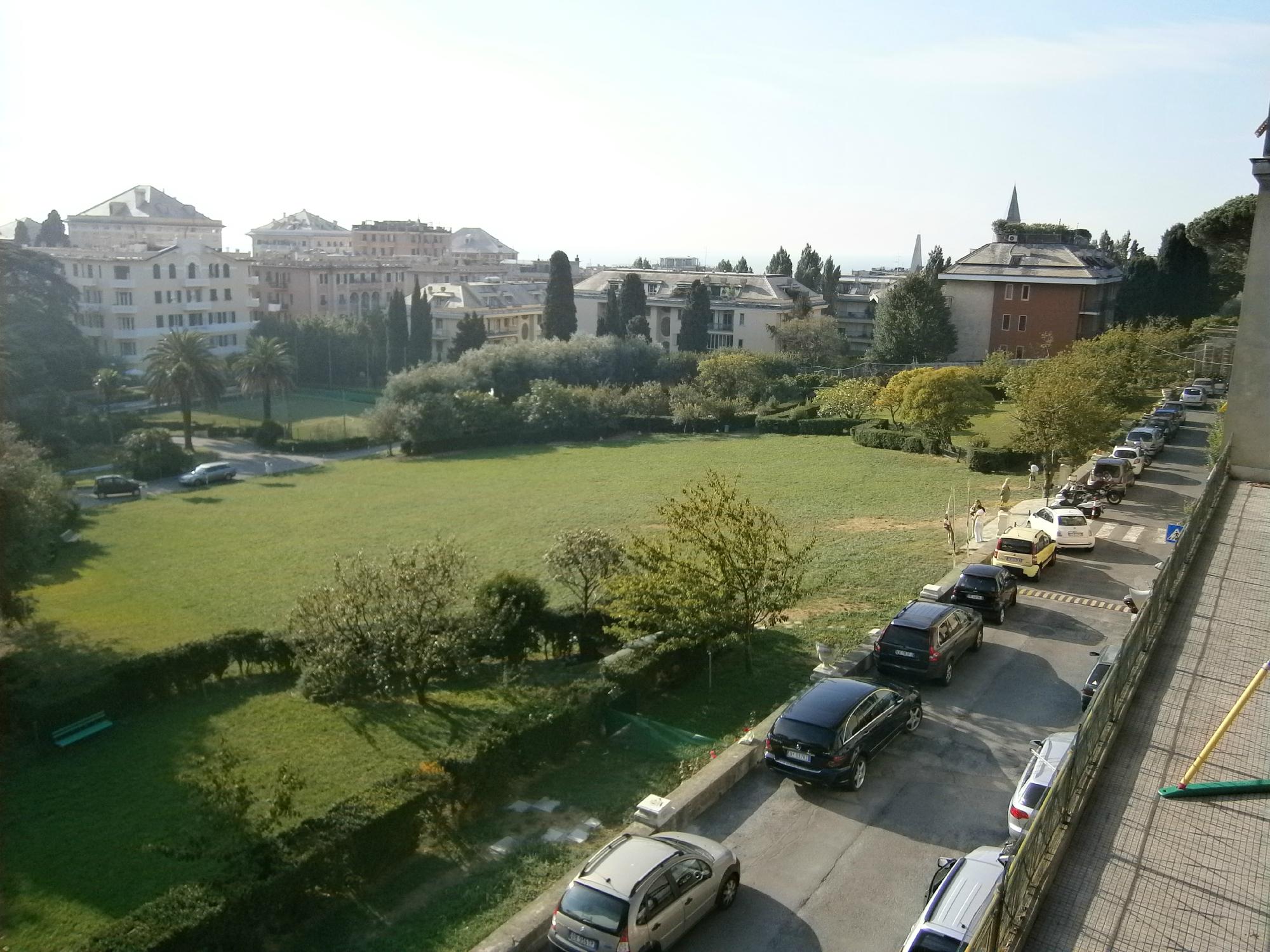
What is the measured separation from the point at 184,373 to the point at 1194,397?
5132 cm

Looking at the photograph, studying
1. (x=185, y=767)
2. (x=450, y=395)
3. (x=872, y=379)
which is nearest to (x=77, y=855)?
(x=185, y=767)

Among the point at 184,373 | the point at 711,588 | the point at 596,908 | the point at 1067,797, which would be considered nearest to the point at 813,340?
the point at 184,373

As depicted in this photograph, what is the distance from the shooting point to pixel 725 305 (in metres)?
79.6

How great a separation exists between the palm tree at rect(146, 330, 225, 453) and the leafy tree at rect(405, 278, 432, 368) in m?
25.2

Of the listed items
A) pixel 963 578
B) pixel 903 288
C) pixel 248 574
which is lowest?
pixel 248 574

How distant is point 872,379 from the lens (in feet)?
176

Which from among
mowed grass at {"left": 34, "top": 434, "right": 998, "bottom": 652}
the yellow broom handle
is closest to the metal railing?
the yellow broom handle

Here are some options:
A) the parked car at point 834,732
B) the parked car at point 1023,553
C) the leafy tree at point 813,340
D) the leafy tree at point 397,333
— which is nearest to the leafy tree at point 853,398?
the leafy tree at point 813,340

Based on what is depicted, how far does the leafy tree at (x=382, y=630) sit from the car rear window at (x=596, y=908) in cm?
793

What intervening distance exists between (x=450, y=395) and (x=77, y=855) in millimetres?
42050

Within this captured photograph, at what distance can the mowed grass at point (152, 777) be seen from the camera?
12.6 meters

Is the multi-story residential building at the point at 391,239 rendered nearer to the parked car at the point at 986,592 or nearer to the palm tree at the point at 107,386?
the palm tree at the point at 107,386

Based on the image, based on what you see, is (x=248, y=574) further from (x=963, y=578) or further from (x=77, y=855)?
(x=963, y=578)

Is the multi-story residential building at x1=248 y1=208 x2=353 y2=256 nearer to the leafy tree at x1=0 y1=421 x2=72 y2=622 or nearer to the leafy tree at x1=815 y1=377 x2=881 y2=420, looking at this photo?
the leafy tree at x1=815 y1=377 x2=881 y2=420
